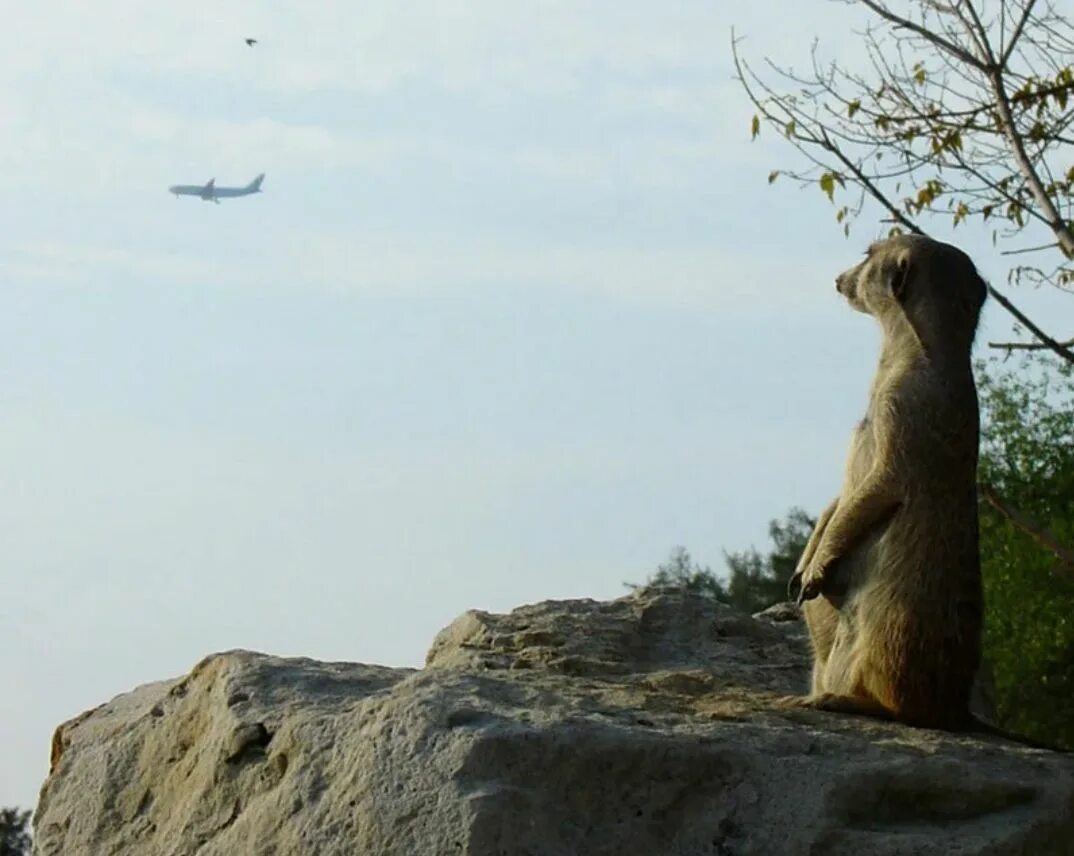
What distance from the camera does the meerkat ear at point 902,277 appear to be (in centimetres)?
669

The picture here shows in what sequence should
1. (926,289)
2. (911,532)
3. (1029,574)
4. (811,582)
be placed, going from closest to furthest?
(911,532) → (811,582) → (926,289) → (1029,574)

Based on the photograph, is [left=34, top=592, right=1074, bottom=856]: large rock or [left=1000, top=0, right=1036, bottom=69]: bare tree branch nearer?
[left=34, top=592, right=1074, bottom=856]: large rock

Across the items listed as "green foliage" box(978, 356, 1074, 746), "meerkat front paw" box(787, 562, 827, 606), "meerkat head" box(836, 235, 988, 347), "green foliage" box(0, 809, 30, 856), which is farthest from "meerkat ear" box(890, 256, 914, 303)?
"green foliage" box(978, 356, 1074, 746)

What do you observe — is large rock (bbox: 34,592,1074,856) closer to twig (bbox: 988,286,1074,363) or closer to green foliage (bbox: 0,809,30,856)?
twig (bbox: 988,286,1074,363)

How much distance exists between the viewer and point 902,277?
671 cm

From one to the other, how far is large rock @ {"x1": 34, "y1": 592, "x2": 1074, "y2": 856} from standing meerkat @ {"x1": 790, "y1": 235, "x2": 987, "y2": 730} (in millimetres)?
282

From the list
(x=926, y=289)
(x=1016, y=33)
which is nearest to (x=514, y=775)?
(x=926, y=289)

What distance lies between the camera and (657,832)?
499 centimetres

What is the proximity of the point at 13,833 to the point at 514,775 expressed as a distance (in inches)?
350

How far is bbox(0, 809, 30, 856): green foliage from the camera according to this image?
12.2 m

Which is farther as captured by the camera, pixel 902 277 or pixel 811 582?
pixel 902 277

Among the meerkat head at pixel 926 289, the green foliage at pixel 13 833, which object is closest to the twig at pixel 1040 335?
the meerkat head at pixel 926 289

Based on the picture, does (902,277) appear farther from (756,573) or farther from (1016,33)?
(756,573)

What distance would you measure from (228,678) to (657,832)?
154 cm
